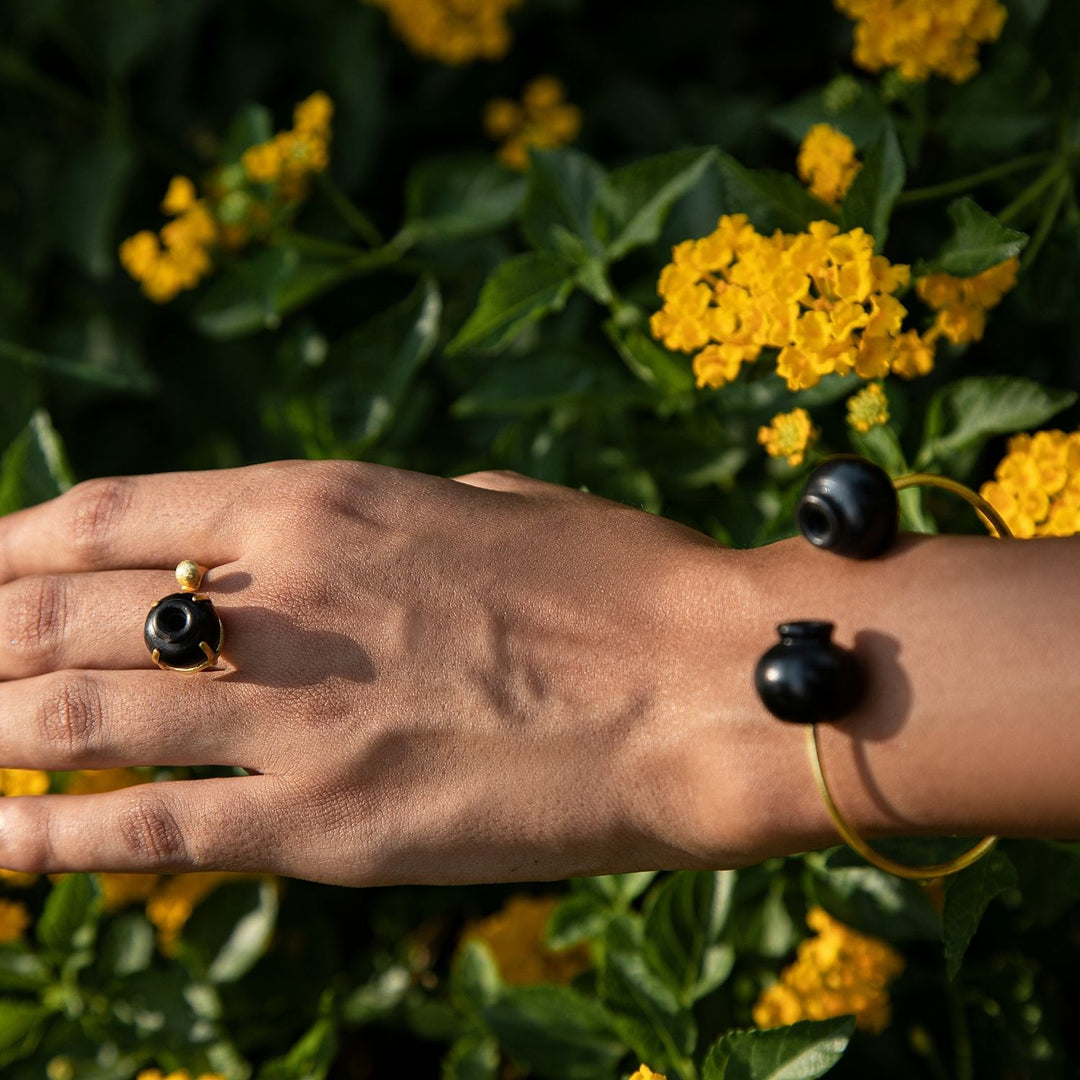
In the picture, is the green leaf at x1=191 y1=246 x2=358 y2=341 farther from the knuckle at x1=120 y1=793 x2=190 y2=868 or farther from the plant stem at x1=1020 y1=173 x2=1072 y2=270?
the plant stem at x1=1020 y1=173 x2=1072 y2=270

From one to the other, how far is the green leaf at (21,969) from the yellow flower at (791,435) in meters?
1.37

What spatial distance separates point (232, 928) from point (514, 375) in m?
1.02

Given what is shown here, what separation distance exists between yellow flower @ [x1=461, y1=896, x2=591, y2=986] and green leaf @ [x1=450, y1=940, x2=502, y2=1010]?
0.32 feet

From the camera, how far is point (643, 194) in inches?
61.6

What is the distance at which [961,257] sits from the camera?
135 centimetres

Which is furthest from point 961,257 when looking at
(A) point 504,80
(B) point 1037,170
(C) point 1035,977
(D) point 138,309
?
(D) point 138,309

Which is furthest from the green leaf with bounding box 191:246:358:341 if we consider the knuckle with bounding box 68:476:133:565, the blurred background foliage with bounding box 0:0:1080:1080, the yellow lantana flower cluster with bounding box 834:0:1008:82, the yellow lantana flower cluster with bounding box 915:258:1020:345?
the yellow lantana flower cluster with bounding box 915:258:1020:345

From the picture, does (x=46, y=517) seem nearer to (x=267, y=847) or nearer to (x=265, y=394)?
(x=267, y=847)

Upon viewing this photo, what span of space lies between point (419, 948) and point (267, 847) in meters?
0.87

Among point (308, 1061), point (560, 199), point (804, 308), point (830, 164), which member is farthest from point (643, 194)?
point (308, 1061)

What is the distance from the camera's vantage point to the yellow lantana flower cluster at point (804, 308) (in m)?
1.28

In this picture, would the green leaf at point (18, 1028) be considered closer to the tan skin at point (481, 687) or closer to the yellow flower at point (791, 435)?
the tan skin at point (481, 687)

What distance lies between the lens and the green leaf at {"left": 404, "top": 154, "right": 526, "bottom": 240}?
1979mm

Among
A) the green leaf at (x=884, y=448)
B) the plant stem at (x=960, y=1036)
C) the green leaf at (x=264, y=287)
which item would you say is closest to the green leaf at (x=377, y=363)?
the green leaf at (x=264, y=287)
